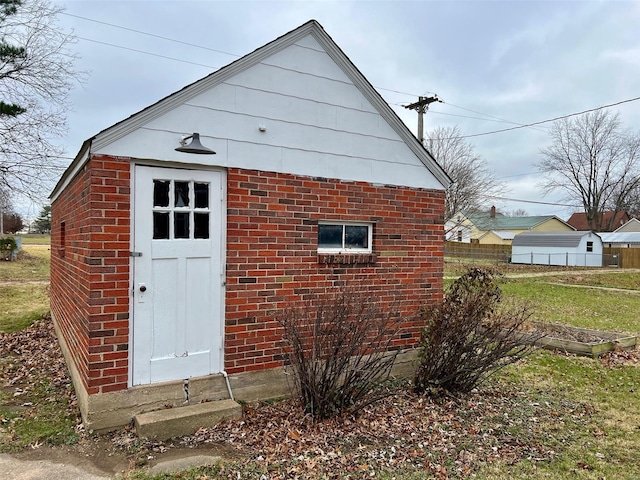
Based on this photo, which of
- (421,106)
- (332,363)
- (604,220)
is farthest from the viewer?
(604,220)

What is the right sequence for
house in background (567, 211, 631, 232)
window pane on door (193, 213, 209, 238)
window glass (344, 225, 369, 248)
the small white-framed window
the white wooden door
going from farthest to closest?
house in background (567, 211, 631, 232)
window glass (344, 225, 369, 248)
the small white-framed window
window pane on door (193, 213, 209, 238)
the white wooden door

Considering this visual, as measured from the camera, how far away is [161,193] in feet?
Answer: 13.9

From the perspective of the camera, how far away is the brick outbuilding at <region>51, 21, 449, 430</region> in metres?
3.96

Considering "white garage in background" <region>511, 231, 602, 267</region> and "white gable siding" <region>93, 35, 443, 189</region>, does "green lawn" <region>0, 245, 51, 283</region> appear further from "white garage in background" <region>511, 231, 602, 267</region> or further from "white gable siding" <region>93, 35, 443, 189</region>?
"white garage in background" <region>511, 231, 602, 267</region>

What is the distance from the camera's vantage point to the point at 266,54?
15.6ft

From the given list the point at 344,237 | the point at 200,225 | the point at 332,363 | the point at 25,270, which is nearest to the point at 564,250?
the point at 344,237

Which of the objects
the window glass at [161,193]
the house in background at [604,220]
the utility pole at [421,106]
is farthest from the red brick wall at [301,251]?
the house in background at [604,220]

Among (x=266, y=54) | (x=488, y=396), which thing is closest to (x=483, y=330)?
(x=488, y=396)

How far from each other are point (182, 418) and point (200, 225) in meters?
1.90

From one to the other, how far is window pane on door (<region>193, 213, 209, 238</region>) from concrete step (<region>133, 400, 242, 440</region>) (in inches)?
68.7

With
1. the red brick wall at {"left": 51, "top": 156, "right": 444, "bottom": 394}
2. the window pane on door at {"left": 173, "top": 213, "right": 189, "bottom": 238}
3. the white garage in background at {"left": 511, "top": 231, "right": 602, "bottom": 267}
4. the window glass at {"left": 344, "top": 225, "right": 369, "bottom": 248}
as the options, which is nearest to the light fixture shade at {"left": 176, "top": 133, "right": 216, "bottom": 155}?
the red brick wall at {"left": 51, "top": 156, "right": 444, "bottom": 394}

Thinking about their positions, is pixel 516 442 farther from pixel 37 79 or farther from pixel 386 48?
pixel 37 79

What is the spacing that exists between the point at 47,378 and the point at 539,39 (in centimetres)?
1316

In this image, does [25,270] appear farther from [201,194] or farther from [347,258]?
[347,258]
